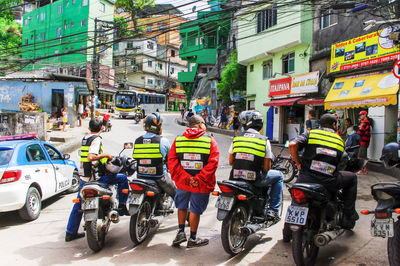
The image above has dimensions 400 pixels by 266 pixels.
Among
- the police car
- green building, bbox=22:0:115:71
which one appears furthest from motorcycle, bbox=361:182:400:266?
green building, bbox=22:0:115:71

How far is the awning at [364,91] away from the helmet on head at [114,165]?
9252 mm

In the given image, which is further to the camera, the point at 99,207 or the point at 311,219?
the point at 99,207

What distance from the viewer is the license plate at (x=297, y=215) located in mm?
3573

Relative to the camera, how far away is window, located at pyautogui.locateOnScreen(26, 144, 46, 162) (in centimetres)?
626

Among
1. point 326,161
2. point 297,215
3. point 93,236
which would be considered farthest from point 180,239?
point 326,161

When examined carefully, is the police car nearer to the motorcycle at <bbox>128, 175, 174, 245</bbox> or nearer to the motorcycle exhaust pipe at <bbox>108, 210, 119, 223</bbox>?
the motorcycle exhaust pipe at <bbox>108, 210, 119, 223</bbox>

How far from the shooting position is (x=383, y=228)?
3.18 metres

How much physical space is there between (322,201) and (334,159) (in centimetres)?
55

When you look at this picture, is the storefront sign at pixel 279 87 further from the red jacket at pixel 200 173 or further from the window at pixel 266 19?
the red jacket at pixel 200 173

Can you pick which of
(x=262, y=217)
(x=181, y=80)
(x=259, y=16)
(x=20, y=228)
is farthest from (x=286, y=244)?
(x=181, y=80)

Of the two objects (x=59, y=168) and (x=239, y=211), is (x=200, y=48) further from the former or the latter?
(x=239, y=211)

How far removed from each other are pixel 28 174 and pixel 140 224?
8.88 ft

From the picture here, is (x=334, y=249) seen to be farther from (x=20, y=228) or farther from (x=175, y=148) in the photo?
(x=20, y=228)

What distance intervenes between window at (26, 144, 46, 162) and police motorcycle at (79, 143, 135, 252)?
2294 mm
